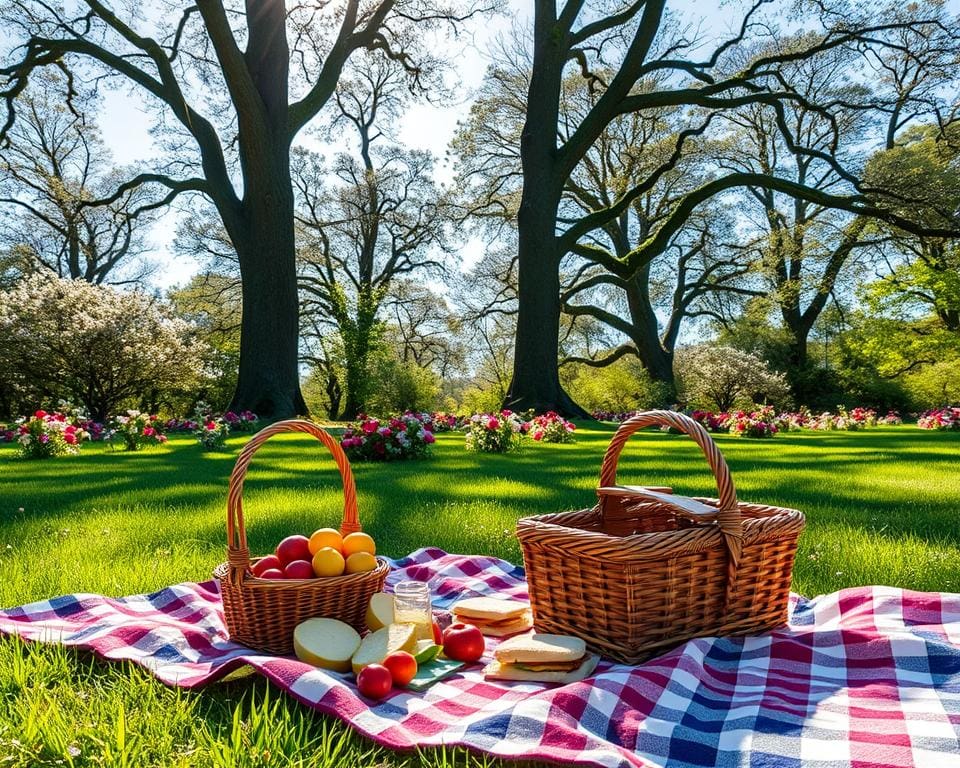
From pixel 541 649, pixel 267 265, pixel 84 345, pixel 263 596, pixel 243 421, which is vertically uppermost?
pixel 267 265

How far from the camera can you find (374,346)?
25000 mm

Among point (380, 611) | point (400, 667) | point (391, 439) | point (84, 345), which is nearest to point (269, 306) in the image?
point (84, 345)

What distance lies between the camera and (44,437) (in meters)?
9.09

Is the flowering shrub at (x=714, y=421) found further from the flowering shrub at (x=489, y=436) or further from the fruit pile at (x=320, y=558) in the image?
the fruit pile at (x=320, y=558)

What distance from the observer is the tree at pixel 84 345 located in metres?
14.8

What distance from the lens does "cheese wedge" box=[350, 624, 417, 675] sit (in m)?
2.07

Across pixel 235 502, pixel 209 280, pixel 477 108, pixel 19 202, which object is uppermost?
pixel 477 108

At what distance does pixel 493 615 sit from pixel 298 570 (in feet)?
2.39

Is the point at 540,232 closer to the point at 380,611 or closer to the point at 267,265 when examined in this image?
the point at 267,265

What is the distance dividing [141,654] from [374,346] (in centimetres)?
2314

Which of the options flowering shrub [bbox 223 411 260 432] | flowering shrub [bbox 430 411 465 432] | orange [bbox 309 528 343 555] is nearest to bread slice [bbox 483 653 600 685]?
orange [bbox 309 528 343 555]

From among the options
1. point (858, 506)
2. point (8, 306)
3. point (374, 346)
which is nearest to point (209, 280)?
point (374, 346)

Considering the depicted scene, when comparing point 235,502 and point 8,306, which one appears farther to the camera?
point 8,306

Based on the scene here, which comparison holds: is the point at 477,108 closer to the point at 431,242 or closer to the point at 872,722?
the point at 431,242
